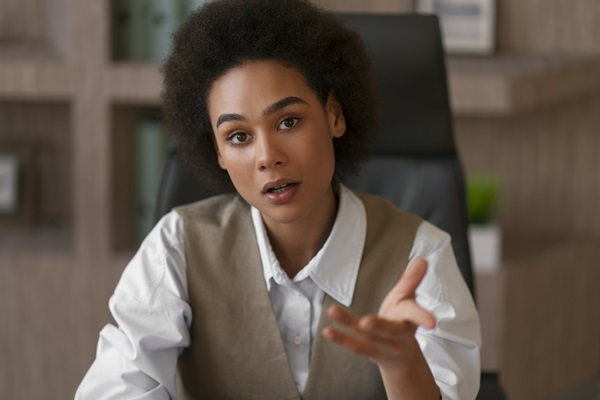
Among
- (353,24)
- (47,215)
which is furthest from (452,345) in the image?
(47,215)

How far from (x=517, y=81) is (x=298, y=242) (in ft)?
3.71

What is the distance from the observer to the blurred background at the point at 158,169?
9.28 ft

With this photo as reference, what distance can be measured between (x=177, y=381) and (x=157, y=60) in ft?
4.37

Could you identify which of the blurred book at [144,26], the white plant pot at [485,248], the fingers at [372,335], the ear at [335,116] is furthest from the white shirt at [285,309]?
the blurred book at [144,26]

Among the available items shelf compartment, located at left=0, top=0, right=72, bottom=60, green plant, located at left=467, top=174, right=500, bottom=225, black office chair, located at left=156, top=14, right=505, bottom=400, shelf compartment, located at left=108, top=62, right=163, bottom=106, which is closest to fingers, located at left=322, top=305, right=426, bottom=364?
black office chair, located at left=156, top=14, right=505, bottom=400

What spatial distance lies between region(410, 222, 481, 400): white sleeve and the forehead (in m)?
0.29

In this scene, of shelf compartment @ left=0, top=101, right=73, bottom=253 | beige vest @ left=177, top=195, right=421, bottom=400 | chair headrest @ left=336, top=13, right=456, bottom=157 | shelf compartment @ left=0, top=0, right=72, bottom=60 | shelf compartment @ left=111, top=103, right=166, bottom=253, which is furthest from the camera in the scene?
shelf compartment @ left=0, top=101, right=73, bottom=253

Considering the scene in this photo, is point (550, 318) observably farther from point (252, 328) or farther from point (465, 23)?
point (252, 328)

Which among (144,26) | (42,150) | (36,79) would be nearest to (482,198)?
(144,26)

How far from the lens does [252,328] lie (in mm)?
1630

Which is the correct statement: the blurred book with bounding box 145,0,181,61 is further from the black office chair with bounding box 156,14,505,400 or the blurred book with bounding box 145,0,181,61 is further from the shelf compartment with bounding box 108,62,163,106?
the black office chair with bounding box 156,14,505,400

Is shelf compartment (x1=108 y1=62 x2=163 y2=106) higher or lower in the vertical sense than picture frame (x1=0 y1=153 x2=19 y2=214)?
higher

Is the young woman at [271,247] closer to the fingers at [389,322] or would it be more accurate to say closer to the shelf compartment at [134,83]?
the fingers at [389,322]

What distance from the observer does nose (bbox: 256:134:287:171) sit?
1510mm
